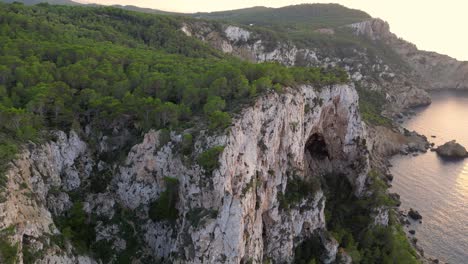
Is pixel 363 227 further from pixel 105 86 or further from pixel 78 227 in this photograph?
pixel 105 86

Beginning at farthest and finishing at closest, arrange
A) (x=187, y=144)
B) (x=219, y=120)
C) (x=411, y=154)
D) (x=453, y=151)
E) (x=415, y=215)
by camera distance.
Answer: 1. (x=411, y=154)
2. (x=453, y=151)
3. (x=415, y=215)
4. (x=219, y=120)
5. (x=187, y=144)

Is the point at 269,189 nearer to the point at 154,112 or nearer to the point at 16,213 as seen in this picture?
the point at 154,112

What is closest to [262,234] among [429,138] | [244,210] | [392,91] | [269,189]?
[269,189]

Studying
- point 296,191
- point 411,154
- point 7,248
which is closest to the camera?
point 7,248

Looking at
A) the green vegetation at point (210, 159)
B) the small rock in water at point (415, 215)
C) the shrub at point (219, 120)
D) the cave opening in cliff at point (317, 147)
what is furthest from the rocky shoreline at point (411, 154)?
the green vegetation at point (210, 159)

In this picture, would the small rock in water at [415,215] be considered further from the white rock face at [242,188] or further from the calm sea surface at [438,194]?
the white rock face at [242,188]

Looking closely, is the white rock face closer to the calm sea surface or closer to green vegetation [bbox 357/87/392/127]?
the calm sea surface

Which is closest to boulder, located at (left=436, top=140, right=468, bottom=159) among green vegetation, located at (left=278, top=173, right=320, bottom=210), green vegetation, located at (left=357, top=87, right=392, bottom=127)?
green vegetation, located at (left=357, top=87, right=392, bottom=127)

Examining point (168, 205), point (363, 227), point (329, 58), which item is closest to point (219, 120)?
point (168, 205)
